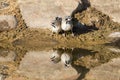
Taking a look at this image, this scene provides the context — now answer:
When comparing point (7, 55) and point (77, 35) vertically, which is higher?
point (77, 35)

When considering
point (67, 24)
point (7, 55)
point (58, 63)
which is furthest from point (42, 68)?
point (67, 24)

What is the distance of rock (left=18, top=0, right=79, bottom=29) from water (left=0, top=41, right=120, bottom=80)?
131cm

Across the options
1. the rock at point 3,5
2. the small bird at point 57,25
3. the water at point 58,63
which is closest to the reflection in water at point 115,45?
the water at point 58,63

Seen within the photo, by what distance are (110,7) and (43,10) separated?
2145mm

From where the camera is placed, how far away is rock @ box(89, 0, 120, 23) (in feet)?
44.5

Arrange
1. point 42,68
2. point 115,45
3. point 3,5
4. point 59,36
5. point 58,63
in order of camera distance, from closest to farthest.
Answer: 1. point 42,68
2. point 58,63
3. point 115,45
4. point 59,36
5. point 3,5

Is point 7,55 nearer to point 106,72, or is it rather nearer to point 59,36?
point 59,36

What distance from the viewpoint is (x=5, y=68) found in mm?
11656

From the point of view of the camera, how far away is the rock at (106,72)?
35.0 ft

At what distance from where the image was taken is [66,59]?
464 inches

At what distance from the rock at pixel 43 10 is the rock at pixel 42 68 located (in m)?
1.62

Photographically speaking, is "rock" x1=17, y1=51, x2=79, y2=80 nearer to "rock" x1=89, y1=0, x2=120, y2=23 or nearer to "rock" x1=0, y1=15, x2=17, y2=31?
"rock" x1=0, y1=15, x2=17, y2=31

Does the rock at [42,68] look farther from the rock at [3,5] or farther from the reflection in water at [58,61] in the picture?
the rock at [3,5]

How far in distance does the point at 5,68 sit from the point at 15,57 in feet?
2.70
